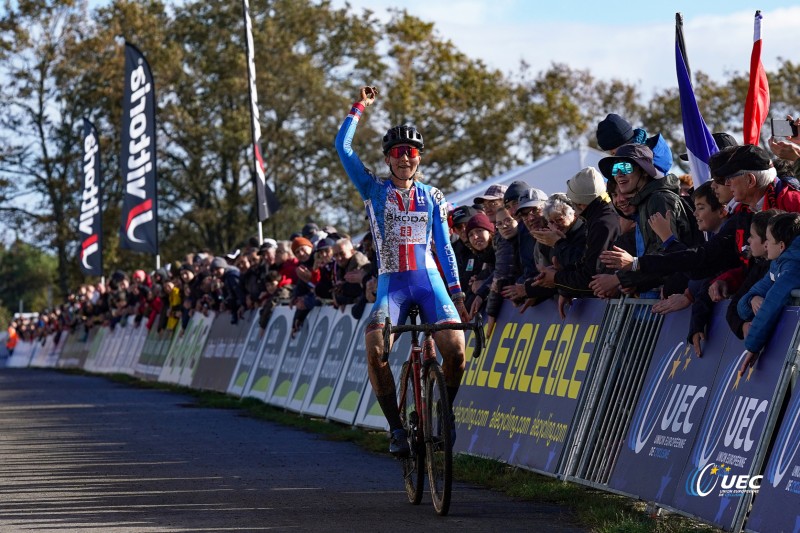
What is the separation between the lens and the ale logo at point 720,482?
23.3 ft

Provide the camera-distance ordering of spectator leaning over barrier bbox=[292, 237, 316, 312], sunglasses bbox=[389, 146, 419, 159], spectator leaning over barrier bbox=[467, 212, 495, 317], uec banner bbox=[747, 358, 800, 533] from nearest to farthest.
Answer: uec banner bbox=[747, 358, 800, 533]
sunglasses bbox=[389, 146, 419, 159]
spectator leaning over barrier bbox=[467, 212, 495, 317]
spectator leaning over barrier bbox=[292, 237, 316, 312]

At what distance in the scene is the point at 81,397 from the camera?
23.1 m

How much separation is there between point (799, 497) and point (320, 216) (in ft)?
165

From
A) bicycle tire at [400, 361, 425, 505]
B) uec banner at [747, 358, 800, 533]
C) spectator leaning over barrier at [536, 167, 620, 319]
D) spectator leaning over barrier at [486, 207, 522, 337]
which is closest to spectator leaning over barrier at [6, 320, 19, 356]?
spectator leaning over barrier at [486, 207, 522, 337]

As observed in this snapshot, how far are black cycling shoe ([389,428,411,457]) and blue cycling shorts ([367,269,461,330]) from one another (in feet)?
2.27

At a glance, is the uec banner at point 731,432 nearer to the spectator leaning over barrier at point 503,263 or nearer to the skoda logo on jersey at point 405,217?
the skoda logo on jersey at point 405,217

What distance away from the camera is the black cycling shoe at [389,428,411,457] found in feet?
30.1

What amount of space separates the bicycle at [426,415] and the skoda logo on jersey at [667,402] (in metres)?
1.02

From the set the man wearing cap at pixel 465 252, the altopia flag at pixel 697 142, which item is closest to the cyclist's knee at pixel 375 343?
the altopia flag at pixel 697 142

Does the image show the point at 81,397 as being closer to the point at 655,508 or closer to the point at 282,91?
the point at 655,508

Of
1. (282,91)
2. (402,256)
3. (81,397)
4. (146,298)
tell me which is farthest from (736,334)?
(282,91)

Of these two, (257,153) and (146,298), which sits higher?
(257,153)

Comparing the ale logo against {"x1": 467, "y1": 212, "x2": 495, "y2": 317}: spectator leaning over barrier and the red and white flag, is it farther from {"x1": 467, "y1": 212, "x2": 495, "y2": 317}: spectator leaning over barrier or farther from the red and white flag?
{"x1": 467, "y1": 212, "x2": 495, "y2": 317}: spectator leaning over barrier

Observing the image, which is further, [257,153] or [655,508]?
[257,153]
